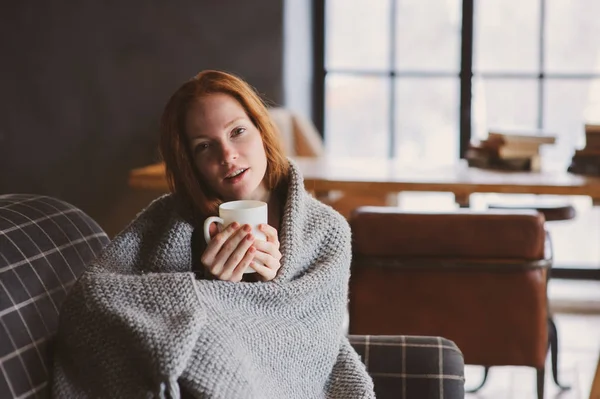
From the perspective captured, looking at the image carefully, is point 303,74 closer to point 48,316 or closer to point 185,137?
point 185,137

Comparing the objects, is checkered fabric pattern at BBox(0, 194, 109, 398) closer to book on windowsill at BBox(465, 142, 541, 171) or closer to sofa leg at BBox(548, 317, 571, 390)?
sofa leg at BBox(548, 317, 571, 390)

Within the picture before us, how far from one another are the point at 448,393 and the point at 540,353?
1038 mm

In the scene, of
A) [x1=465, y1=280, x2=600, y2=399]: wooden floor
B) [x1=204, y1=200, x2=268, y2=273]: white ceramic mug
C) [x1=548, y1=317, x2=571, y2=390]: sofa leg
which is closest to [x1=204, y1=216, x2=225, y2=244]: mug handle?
[x1=204, y1=200, x2=268, y2=273]: white ceramic mug

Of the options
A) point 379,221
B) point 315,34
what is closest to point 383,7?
point 315,34

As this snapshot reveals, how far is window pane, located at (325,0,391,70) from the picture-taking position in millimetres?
4797

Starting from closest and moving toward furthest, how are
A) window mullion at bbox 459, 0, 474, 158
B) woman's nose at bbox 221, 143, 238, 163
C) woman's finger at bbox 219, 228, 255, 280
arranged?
woman's finger at bbox 219, 228, 255, 280, woman's nose at bbox 221, 143, 238, 163, window mullion at bbox 459, 0, 474, 158

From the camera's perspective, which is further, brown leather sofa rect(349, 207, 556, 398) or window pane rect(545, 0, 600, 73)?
window pane rect(545, 0, 600, 73)

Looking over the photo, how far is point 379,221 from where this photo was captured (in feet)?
8.39

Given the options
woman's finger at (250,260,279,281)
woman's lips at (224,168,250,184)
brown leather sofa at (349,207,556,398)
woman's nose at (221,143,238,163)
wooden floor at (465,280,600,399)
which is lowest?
wooden floor at (465,280,600,399)

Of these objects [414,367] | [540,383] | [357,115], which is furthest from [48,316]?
[357,115]

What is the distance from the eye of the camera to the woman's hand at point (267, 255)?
1512 millimetres

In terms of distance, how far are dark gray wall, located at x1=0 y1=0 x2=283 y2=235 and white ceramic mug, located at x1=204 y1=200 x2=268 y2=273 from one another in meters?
3.06

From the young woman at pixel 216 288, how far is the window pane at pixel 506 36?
321 centimetres

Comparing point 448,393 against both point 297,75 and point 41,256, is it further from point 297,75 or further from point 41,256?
point 297,75
